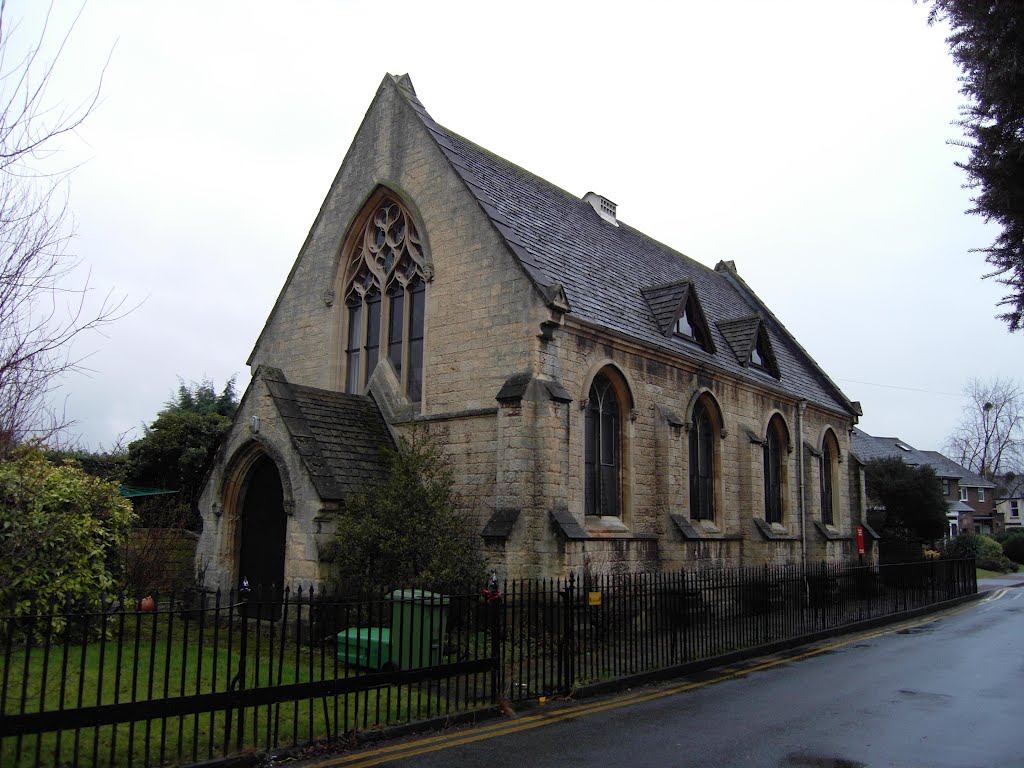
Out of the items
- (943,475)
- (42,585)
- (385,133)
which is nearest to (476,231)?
(385,133)

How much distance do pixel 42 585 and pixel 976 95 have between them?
43.7 feet

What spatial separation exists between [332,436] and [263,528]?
A: 2376 millimetres

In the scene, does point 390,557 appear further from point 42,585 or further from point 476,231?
point 476,231

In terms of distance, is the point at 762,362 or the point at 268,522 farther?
the point at 762,362

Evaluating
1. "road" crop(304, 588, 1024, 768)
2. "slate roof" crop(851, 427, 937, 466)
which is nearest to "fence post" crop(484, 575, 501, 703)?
"road" crop(304, 588, 1024, 768)

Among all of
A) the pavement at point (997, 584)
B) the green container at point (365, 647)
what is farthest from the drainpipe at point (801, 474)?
the green container at point (365, 647)

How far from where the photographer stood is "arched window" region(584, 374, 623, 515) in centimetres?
1695

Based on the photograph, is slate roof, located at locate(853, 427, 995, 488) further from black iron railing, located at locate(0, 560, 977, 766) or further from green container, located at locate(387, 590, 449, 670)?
green container, located at locate(387, 590, 449, 670)

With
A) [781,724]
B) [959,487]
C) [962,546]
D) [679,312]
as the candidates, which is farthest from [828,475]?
[959,487]

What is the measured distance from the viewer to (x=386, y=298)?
1892 centimetres

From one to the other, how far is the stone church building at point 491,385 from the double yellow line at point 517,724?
3.50 meters

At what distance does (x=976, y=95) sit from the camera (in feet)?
24.0

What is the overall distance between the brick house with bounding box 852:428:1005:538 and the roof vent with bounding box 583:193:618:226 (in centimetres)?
4478

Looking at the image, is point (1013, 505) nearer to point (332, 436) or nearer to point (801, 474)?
point (801, 474)
